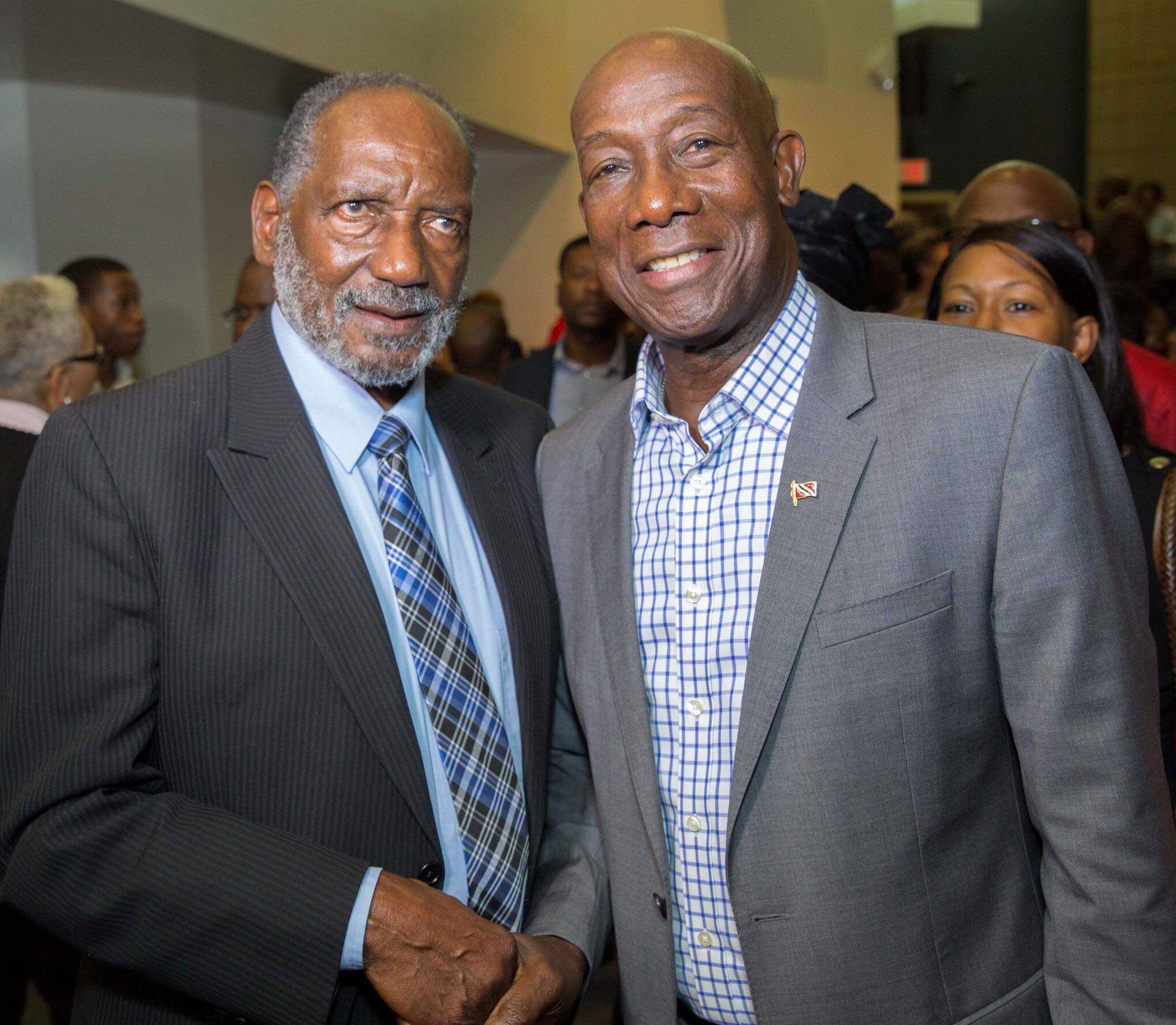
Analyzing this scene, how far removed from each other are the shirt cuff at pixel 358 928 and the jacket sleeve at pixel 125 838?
20 millimetres

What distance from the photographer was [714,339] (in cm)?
184

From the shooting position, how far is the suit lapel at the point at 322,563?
5.74 feet

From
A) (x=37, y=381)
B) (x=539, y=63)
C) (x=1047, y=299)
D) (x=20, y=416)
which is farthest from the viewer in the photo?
(x=539, y=63)

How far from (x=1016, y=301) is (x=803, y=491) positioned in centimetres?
137

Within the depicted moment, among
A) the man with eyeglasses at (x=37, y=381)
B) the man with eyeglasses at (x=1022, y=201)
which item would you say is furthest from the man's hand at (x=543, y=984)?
the man with eyeglasses at (x=1022, y=201)

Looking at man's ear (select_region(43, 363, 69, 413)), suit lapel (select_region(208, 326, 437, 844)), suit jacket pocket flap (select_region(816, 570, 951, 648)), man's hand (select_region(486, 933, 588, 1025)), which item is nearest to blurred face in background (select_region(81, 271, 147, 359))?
man's ear (select_region(43, 363, 69, 413))

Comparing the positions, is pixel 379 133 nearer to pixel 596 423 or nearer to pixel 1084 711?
pixel 596 423

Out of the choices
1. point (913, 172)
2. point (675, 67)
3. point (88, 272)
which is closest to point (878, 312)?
point (675, 67)

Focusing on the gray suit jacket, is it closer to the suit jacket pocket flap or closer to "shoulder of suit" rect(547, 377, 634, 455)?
the suit jacket pocket flap

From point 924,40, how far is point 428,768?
50.1 feet

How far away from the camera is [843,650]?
159 cm

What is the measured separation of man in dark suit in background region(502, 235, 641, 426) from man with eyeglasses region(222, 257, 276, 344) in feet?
4.00

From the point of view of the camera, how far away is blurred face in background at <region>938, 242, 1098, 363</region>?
2713 millimetres

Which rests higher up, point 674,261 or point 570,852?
point 674,261
